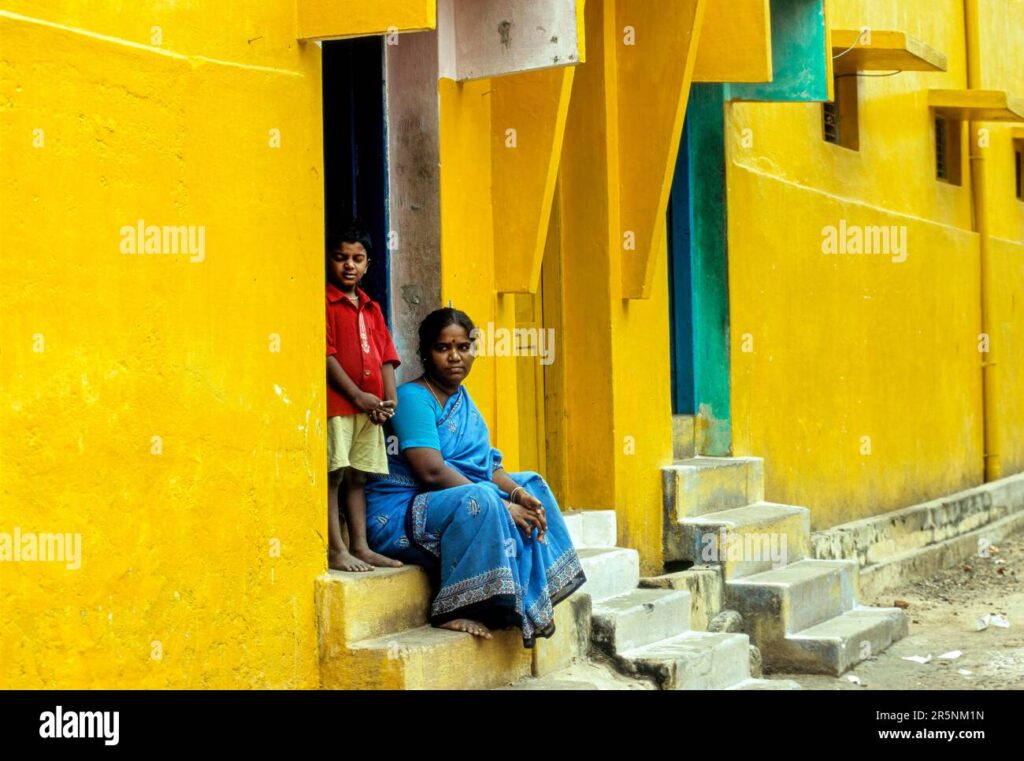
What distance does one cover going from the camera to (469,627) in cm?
527

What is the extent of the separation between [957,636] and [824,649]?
1.70 metres

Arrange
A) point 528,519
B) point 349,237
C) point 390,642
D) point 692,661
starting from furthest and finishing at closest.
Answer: point 692,661, point 528,519, point 349,237, point 390,642

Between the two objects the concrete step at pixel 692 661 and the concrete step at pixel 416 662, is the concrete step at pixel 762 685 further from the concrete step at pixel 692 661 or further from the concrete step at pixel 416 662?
the concrete step at pixel 416 662

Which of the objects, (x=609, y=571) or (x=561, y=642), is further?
(x=609, y=571)

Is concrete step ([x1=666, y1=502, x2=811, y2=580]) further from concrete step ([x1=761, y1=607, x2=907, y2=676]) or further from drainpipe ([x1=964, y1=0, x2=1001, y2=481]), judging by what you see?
drainpipe ([x1=964, y1=0, x2=1001, y2=481])

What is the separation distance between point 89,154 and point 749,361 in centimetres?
554

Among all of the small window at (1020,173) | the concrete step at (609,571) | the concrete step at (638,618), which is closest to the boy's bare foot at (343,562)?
the concrete step at (638,618)

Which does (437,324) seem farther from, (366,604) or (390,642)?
(390,642)

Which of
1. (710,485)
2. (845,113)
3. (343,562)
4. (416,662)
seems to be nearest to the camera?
(416,662)

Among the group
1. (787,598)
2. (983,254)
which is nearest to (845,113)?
(983,254)

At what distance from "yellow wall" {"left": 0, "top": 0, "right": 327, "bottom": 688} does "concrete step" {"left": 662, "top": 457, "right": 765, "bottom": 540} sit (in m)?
3.04

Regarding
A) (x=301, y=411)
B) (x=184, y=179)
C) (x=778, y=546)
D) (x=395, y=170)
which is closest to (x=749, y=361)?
(x=778, y=546)

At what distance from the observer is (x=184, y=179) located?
14.9 ft
